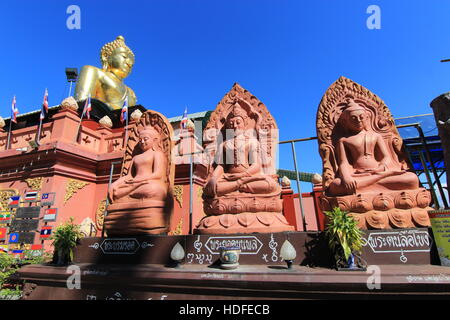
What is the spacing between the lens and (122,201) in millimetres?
5836

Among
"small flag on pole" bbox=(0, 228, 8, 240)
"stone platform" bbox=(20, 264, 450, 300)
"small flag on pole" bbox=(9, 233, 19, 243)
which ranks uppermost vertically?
"small flag on pole" bbox=(0, 228, 8, 240)

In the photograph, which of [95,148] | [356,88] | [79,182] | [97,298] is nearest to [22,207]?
[79,182]

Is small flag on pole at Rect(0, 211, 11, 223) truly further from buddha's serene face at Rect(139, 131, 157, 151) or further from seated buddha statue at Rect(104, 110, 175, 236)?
buddha's serene face at Rect(139, 131, 157, 151)

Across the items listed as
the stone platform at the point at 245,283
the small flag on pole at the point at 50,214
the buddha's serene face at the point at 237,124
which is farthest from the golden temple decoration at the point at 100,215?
the buddha's serene face at the point at 237,124

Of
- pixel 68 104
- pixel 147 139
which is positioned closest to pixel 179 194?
pixel 147 139

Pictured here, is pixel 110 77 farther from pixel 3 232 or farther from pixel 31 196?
pixel 3 232

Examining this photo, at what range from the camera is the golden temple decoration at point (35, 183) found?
9.12 metres

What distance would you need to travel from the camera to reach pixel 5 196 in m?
9.63

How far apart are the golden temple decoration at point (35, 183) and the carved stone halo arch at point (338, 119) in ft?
31.9

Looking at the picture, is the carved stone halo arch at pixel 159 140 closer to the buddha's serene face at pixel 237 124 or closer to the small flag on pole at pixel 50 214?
the buddha's serene face at pixel 237 124

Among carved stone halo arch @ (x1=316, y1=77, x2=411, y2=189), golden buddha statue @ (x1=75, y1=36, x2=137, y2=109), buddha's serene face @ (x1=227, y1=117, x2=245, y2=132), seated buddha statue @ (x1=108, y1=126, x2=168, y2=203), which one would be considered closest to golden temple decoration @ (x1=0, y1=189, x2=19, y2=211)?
seated buddha statue @ (x1=108, y1=126, x2=168, y2=203)

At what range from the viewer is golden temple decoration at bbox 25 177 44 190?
9.12 meters

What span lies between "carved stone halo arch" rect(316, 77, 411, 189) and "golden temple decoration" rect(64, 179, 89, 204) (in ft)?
29.4
